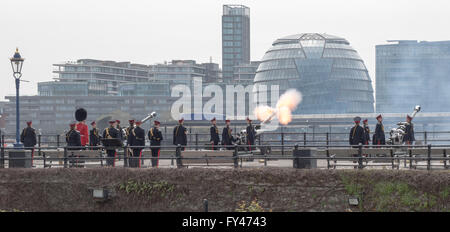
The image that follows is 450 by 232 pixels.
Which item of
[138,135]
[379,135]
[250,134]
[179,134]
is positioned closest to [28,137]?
[138,135]

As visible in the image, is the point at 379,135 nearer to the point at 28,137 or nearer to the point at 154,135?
the point at 154,135

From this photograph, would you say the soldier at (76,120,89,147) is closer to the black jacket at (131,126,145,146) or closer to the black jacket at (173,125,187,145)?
the black jacket at (131,126,145,146)

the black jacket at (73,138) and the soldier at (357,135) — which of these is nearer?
the soldier at (357,135)

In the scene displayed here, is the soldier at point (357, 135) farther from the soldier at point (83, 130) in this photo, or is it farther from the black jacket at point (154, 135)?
the soldier at point (83, 130)

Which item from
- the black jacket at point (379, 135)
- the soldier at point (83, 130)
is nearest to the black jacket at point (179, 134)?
the soldier at point (83, 130)

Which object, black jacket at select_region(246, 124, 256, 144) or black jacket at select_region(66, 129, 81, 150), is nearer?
black jacket at select_region(66, 129, 81, 150)

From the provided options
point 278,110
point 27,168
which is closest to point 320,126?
point 278,110

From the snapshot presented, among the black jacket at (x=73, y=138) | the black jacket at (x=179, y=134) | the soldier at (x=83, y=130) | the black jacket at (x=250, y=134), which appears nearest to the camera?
the black jacket at (x=73, y=138)

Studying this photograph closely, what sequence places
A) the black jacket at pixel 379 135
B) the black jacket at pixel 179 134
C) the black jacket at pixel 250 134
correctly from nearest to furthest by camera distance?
the black jacket at pixel 379 135
the black jacket at pixel 179 134
the black jacket at pixel 250 134

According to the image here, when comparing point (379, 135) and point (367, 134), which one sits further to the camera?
point (367, 134)

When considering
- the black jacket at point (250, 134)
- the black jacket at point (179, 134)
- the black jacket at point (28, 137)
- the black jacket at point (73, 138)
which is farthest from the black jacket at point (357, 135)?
the black jacket at point (28, 137)

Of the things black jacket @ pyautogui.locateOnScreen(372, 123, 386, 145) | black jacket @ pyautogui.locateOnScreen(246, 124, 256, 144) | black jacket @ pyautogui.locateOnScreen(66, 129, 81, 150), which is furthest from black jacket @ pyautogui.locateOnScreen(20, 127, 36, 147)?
black jacket @ pyautogui.locateOnScreen(372, 123, 386, 145)
